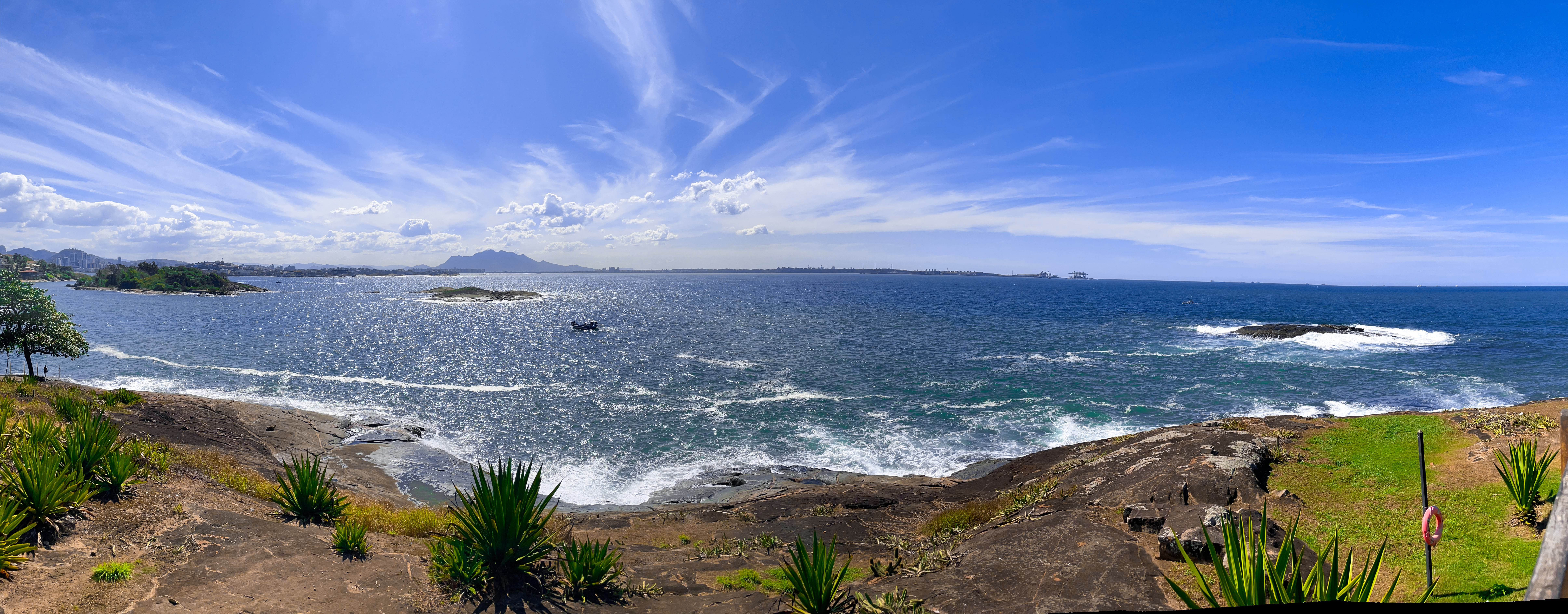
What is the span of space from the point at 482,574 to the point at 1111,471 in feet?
54.8

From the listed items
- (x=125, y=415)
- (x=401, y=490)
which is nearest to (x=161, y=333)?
(x=125, y=415)

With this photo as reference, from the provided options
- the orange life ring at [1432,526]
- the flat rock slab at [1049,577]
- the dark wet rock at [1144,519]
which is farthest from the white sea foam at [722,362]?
the orange life ring at [1432,526]

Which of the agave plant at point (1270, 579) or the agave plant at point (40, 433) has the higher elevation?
the agave plant at point (1270, 579)

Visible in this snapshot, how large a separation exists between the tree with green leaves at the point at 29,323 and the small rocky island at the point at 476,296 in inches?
3941

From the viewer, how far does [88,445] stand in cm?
1191

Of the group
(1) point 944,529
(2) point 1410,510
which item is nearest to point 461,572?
(1) point 944,529

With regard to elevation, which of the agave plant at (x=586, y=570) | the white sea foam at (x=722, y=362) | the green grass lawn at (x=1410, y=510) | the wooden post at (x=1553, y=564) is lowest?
the white sea foam at (x=722, y=362)

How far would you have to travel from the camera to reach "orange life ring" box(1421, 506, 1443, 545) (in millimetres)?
7105

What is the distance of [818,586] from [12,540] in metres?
12.2

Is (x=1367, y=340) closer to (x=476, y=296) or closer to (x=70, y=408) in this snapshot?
(x=70, y=408)

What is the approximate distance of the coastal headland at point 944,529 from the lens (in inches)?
→ 376

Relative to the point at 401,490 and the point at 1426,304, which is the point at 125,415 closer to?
the point at 401,490

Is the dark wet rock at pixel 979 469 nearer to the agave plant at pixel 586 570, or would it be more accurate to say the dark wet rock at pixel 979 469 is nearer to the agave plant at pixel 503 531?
the agave plant at pixel 586 570

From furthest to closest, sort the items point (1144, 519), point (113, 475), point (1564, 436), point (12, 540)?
point (1144, 519) → point (113, 475) → point (12, 540) → point (1564, 436)
